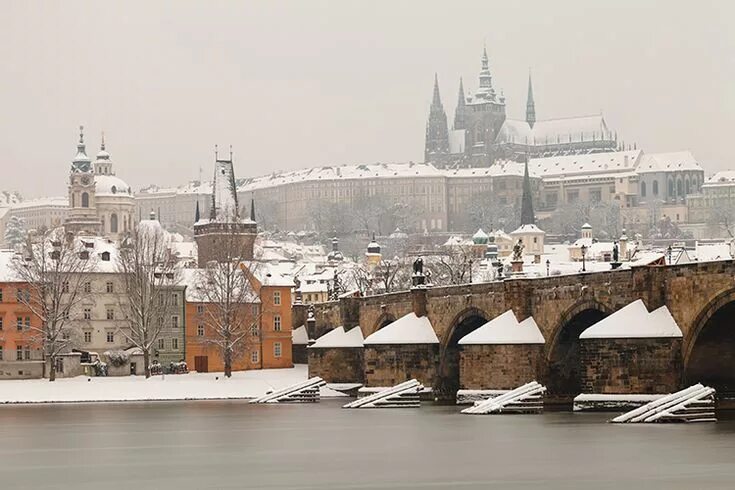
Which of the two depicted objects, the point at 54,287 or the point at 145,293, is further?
the point at 145,293

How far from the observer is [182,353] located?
107375mm

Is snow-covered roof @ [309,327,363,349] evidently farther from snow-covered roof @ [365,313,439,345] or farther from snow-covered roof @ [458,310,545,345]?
snow-covered roof @ [458,310,545,345]

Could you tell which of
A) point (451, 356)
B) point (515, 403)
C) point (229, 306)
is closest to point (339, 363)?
point (229, 306)

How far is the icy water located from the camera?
131ft

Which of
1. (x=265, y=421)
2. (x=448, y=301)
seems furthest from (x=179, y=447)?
(x=448, y=301)

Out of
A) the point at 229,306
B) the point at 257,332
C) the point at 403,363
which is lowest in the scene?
the point at 403,363

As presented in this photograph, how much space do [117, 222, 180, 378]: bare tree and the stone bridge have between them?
53.7ft

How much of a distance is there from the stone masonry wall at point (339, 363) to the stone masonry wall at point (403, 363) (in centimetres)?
1188

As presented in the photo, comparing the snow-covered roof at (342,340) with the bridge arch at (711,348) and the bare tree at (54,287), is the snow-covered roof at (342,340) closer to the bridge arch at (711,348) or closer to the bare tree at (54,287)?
the bare tree at (54,287)

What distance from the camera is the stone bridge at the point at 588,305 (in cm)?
5478

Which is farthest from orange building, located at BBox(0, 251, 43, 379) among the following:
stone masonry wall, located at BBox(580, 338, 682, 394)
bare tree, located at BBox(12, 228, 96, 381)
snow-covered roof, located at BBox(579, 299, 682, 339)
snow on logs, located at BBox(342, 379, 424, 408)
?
snow-covered roof, located at BBox(579, 299, 682, 339)

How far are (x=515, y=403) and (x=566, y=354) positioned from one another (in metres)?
3.78

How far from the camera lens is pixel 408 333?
77.3 meters

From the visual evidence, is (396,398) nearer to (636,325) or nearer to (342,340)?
(342,340)
